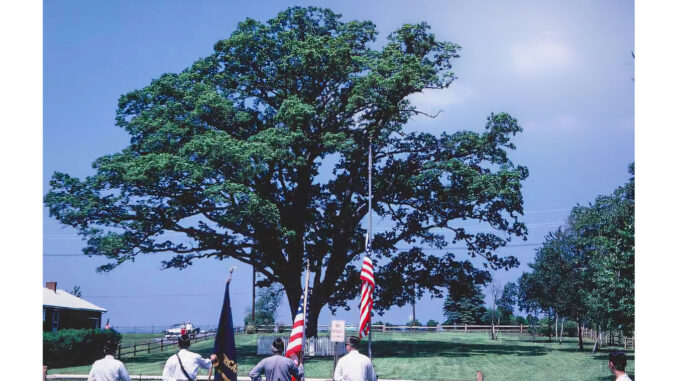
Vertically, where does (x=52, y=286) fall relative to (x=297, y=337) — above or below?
below

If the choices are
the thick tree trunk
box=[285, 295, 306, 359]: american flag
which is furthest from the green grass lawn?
box=[285, 295, 306, 359]: american flag

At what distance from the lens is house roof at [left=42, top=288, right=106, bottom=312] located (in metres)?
43.5

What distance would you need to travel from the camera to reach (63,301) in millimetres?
45906

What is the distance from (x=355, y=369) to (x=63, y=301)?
39.1 m

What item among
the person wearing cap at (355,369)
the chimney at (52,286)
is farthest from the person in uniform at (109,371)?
the chimney at (52,286)

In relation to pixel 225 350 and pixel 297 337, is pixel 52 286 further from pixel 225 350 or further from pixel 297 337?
pixel 225 350

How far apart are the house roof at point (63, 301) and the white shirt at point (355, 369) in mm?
34919

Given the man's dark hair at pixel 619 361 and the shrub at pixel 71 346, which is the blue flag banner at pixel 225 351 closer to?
the man's dark hair at pixel 619 361

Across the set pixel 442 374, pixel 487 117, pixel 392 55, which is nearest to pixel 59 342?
pixel 442 374

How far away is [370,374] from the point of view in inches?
467

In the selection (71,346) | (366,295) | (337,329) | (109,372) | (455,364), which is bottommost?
(455,364)

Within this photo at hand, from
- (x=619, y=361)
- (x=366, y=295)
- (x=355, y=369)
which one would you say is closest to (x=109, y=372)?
(x=355, y=369)

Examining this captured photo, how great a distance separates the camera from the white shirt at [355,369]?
11688mm

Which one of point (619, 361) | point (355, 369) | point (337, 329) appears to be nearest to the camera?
point (619, 361)
